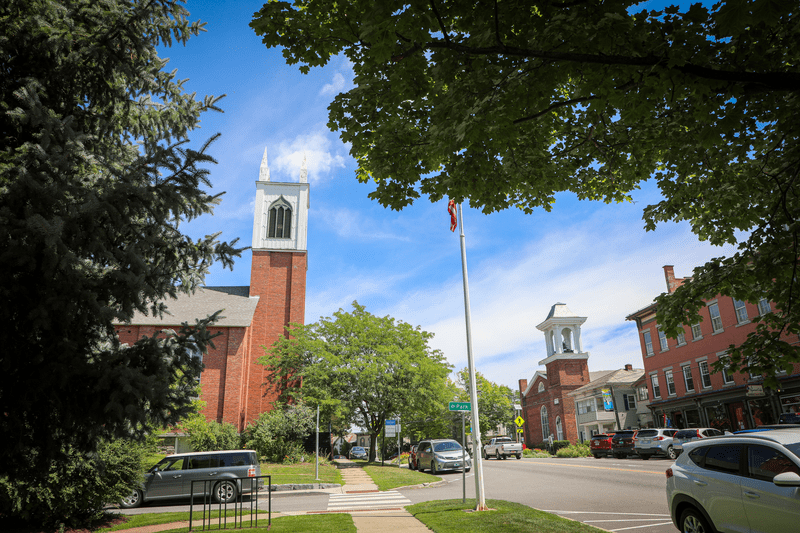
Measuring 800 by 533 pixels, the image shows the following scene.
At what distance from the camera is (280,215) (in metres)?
48.3

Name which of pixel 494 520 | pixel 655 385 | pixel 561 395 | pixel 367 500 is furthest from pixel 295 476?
pixel 561 395

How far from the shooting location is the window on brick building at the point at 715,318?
33.1m

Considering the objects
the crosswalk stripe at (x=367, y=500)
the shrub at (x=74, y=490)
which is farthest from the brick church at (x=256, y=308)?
the shrub at (x=74, y=490)

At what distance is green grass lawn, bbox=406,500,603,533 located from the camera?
8.24 m

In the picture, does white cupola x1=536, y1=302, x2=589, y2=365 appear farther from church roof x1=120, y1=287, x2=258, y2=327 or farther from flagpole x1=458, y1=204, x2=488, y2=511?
flagpole x1=458, y1=204, x2=488, y2=511

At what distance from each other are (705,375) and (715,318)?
13.1 feet

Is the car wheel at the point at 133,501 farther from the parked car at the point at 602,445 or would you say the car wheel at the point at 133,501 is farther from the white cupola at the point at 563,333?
the white cupola at the point at 563,333

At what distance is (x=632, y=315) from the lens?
4178 cm

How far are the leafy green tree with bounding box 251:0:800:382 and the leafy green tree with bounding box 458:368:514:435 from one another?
Result: 5132 cm

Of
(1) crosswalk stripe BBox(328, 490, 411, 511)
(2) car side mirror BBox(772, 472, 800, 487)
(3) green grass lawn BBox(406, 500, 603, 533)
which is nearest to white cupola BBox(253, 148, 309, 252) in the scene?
(1) crosswalk stripe BBox(328, 490, 411, 511)

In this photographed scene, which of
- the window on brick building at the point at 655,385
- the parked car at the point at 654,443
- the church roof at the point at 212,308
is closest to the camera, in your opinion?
the parked car at the point at 654,443

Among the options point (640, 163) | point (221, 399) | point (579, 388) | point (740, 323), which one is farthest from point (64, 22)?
point (579, 388)

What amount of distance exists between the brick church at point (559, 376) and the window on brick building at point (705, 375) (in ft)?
70.0

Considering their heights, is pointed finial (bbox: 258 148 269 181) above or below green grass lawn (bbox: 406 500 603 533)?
above
